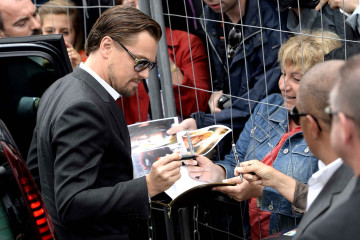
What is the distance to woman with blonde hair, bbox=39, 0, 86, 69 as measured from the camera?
16.9 ft

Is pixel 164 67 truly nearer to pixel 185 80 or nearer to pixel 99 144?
pixel 185 80

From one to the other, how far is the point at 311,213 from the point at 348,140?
0.45 metres

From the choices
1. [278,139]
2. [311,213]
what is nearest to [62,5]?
[278,139]

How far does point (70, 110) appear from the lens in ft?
10.0

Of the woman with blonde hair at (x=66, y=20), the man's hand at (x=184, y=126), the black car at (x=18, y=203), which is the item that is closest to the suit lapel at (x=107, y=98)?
the black car at (x=18, y=203)

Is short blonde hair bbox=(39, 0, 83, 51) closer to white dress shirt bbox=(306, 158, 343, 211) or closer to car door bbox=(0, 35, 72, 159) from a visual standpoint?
car door bbox=(0, 35, 72, 159)

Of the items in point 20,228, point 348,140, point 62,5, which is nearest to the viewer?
point 348,140

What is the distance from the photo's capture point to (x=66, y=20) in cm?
520

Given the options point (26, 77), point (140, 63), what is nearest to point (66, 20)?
point (26, 77)

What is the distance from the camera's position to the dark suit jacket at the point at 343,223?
191 cm

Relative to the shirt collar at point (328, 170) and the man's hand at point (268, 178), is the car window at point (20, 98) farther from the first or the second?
the shirt collar at point (328, 170)

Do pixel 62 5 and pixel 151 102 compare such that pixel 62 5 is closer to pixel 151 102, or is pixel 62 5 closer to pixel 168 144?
pixel 151 102

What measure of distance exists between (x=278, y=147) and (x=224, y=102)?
85 centimetres

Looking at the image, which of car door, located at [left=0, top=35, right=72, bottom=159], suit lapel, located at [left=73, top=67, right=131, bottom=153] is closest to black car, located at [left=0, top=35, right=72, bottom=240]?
car door, located at [left=0, top=35, right=72, bottom=159]
